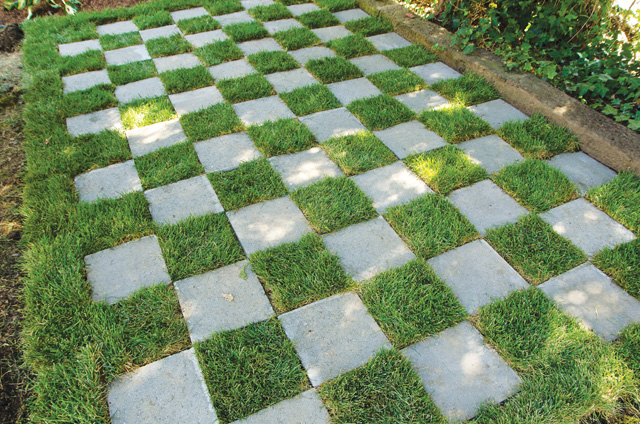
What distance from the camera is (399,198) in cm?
267

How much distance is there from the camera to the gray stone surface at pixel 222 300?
1.99m

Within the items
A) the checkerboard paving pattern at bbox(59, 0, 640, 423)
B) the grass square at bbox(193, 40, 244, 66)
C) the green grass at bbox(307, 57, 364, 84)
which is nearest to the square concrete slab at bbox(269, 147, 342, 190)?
the checkerboard paving pattern at bbox(59, 0, 640, 423)

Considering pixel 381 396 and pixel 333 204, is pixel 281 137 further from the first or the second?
pixel 381 396

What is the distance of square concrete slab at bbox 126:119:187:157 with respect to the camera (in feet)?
10.0

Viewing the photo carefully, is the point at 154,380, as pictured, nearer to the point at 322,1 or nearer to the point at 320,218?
the point at 320,218

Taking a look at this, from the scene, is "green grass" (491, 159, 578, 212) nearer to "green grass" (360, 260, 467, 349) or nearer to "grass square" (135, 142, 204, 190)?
"green grass" (360, 260, 467, 349)

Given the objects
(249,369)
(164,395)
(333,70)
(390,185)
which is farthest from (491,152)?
(164,395)

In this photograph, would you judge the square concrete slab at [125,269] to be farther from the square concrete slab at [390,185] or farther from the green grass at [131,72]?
the green grass at [131,72]

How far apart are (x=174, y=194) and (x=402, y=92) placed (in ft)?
7.18

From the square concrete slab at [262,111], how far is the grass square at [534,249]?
1.89 metres

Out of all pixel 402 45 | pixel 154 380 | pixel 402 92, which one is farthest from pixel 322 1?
pixel 154 380

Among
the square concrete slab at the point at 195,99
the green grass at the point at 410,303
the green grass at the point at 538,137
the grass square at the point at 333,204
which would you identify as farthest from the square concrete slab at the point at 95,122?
the green grass at the point at 538,137

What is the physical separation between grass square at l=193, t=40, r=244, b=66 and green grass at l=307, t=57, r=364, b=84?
79 cm

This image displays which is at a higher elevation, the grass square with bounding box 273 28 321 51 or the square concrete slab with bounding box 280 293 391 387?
the grass square with bounding box 273 28 321 51
